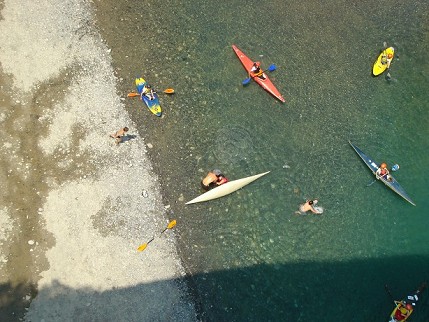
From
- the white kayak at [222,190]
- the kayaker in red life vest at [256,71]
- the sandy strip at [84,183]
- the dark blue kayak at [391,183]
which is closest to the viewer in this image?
the sandy strip at [84,183]

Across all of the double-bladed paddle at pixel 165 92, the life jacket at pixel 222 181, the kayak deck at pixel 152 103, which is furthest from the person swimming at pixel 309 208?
the double-bladed paddle at pixel 165 92

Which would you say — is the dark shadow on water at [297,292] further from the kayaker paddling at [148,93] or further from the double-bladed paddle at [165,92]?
the double-bladed paddle at [165,92]

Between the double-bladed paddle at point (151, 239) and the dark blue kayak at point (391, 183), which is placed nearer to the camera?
the double-bladed paddle at point (151, 239)

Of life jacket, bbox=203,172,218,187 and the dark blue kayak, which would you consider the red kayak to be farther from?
life jacket, bbox=203,172,218,187

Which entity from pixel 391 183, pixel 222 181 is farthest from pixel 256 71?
pixel 391 183

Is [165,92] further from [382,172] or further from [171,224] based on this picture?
[382,172]

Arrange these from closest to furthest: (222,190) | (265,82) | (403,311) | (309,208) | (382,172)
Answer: (403,311) < (222,190) < (309,208) < (382,172) < (265,82)
